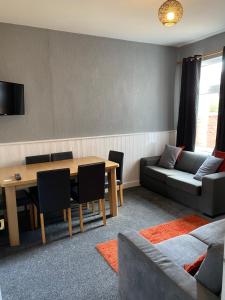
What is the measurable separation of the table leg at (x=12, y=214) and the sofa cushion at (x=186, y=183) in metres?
2.34

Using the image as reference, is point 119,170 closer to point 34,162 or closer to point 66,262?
point 34,162

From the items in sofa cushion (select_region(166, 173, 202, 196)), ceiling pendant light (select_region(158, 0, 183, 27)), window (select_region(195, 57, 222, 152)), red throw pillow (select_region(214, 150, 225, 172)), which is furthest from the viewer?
window (select_region(195, 57, 222, 152))

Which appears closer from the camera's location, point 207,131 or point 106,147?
point 106,147

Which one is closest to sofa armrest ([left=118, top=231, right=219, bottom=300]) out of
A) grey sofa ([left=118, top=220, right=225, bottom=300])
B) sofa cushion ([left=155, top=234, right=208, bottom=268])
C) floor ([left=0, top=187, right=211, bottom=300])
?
grey sofa ([left=118, top=220, right=225, bottom=300])

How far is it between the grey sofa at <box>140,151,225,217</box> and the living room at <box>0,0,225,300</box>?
2 cm

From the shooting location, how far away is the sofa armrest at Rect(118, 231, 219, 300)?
119 cm

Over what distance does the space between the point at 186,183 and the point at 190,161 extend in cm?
76

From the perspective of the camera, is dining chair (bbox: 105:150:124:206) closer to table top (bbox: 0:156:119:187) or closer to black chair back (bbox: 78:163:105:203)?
table top (bbox: 0:156:119:187)

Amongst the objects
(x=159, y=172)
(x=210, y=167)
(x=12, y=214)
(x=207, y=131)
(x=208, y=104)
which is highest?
(x=208, y=104)

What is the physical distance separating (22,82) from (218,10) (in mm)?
2884

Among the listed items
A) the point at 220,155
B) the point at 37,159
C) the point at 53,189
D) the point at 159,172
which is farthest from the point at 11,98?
the point at 220,155

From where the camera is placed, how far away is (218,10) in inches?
120

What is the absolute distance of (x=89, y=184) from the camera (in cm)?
298

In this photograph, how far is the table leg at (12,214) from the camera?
2645 millimetres
